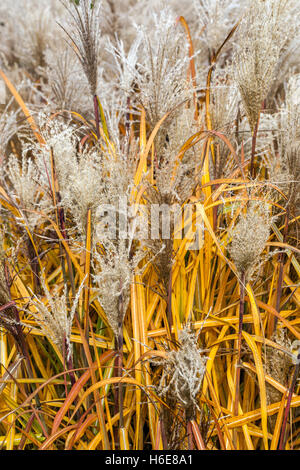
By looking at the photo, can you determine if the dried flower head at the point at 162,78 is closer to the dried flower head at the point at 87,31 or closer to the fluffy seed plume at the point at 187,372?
the dried flower head at the point at 87,31

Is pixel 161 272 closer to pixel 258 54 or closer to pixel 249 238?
pixel 249 238

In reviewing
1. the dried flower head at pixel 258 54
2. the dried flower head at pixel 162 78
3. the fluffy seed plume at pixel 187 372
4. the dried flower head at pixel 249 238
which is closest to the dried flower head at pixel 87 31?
the dried flower head at pixel 162 78

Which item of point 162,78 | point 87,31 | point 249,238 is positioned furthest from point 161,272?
point 87,31

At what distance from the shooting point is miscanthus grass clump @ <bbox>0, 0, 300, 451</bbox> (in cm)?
85

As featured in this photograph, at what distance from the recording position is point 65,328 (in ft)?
2.71

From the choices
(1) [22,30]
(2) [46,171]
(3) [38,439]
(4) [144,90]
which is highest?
(1) [22,30]

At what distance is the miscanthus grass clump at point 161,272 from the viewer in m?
0.85

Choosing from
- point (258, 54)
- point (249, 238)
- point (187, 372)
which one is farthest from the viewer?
point (258, 54)

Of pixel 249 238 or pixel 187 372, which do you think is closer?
pixel 187 372

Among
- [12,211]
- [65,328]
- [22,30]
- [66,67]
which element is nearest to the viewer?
[65,328]

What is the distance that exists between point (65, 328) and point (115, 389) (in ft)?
0.93

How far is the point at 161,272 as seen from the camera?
3.02 ft
